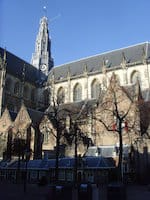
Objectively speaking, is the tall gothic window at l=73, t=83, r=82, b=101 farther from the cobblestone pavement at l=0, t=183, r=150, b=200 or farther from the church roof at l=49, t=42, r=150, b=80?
the cobblestone pavement at l=0, t=183, r=150, b=200

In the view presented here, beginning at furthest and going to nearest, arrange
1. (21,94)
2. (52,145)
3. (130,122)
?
(21,94) < (52,145) < (130,122)

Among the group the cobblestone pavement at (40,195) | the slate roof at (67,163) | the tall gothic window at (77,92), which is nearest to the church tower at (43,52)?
the tall gothic window at (77,92)

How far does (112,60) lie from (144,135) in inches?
1056

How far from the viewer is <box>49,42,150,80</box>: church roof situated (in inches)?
2190

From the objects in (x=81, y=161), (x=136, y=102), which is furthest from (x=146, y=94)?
(x=81, y=161)

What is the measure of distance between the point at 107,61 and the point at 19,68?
71.4ft

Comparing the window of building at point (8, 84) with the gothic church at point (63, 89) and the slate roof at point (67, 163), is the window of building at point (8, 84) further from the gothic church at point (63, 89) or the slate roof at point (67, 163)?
the slate roof at point (67, 163)

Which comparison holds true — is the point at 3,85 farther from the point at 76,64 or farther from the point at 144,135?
the point at 144,135

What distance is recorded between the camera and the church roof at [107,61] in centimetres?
5562

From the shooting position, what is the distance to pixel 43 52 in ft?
267

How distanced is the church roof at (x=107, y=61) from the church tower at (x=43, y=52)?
700 centimetres

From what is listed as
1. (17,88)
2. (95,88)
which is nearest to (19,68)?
(17,88)

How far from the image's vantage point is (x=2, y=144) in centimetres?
5050

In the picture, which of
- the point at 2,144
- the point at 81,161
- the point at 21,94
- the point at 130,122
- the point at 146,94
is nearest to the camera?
the point at 81,161
